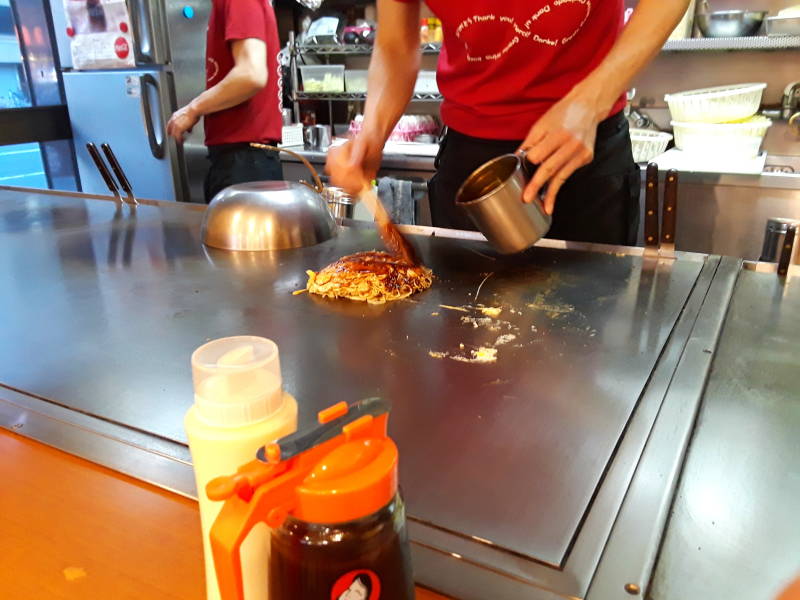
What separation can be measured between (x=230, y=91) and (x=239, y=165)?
0.92ft

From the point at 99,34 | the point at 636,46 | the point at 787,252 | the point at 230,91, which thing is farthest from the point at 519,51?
the point at 99,34

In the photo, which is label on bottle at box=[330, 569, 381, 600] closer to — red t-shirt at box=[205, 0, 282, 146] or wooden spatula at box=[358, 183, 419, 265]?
wooden spatula at box=[358, 183, 419, 265]

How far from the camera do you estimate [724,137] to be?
7.93 ft

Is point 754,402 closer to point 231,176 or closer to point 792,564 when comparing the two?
point 792,564

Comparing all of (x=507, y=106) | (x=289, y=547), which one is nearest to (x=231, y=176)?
(x=507, y=106)

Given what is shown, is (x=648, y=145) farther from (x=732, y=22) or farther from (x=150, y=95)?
(x=150, y=95)

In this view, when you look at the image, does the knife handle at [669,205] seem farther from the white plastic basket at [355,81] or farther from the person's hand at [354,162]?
the white plastic basket at [355,81]

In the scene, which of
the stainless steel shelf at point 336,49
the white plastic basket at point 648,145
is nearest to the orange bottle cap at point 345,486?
the white plastic basket at point 648,145

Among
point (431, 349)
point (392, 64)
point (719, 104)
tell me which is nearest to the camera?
point (431, 349)

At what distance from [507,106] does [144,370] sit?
0.94 metres

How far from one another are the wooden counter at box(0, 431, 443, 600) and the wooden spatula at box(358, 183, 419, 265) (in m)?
0.70

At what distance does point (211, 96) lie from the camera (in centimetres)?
207

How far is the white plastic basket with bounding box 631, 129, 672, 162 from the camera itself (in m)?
2.52

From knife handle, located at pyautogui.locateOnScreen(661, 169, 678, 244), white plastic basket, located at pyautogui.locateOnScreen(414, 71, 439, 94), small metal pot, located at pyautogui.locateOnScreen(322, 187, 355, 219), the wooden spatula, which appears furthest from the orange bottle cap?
white plastic basket, located at pyautogui.locateOnScreen(414, 71, 439, 94)
